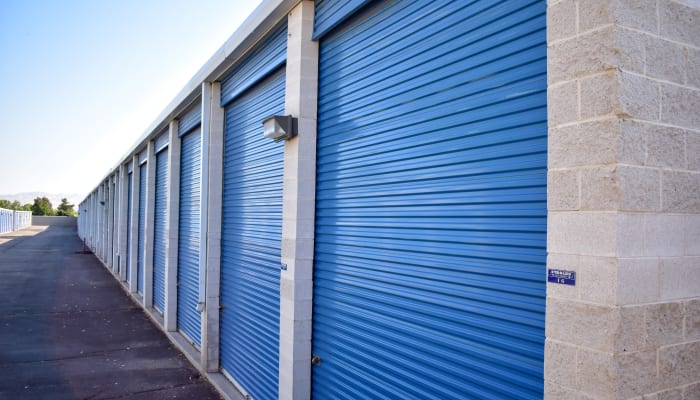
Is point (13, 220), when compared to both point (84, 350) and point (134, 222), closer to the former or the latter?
point (134, 222)

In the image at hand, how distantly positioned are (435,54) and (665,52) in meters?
1.55

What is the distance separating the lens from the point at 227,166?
8242 millimetres

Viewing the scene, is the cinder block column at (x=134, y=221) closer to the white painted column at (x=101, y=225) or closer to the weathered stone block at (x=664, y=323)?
the white painted column at (x=101, y=225)

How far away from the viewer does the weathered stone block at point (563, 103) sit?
2.35 metres

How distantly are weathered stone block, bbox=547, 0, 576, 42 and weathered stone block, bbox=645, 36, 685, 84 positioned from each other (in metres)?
0.34

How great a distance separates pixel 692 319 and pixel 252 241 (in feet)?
17.6

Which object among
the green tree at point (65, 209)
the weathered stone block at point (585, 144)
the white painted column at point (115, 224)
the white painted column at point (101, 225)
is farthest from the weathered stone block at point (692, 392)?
the green tree at point (65, 209)

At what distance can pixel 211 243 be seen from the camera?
27.0ft

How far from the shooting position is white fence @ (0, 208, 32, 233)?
177 feet

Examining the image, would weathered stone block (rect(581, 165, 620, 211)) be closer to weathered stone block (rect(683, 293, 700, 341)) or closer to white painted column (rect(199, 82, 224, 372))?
weathered stone block (rect(683, 293, 700, 341))

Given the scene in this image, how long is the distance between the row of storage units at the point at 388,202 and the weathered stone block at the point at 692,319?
2.18 feet

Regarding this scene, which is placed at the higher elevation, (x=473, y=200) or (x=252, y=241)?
(x=473, y=200)

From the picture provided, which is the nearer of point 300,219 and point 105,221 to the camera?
point 300,219

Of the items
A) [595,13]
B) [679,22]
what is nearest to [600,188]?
[595,13]
